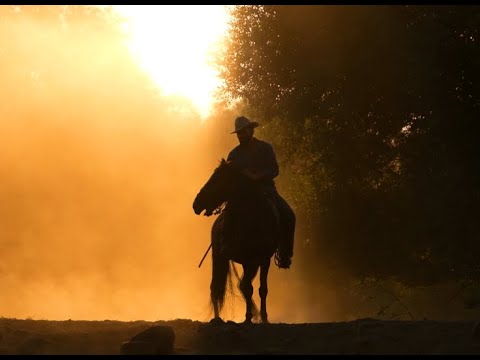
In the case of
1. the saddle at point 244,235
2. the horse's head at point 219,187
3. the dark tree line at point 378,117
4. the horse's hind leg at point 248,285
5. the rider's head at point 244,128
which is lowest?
the horse's hind leg at point 248,285

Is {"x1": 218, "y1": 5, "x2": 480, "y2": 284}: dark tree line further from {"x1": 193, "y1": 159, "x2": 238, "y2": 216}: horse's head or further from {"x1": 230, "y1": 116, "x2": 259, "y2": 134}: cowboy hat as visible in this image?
{"x1": 193, "y1": 159, "x2": 238, "y2": 216}: horse's head

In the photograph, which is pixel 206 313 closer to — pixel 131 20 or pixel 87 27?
pixel 87 27

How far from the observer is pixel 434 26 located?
96.2 feet

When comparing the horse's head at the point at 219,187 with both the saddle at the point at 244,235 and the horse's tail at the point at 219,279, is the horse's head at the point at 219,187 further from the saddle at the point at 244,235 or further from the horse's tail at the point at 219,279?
the horse's tail at the point at 219,279

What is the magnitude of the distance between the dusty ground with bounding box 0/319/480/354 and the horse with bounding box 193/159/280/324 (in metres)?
1.85

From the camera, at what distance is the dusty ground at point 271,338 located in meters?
14.3

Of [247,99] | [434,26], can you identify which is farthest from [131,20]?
[434,26]

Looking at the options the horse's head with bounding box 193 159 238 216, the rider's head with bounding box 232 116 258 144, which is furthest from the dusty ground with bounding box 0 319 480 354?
the rider's head with bounding box 232 116 258 144

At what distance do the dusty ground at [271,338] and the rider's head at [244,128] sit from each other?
3.34 metres

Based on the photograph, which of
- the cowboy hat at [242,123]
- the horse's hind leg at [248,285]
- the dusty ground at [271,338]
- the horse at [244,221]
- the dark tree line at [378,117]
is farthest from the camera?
the dark tree line at [378,117]

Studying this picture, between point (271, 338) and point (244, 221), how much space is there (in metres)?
3.06

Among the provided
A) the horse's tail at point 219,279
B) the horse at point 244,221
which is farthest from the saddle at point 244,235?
the horse's tail at point 219,279

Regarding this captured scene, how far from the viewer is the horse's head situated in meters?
18.5

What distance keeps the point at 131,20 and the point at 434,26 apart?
8377 cm
